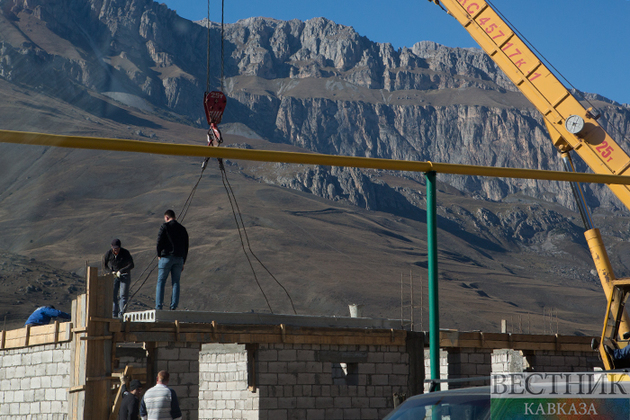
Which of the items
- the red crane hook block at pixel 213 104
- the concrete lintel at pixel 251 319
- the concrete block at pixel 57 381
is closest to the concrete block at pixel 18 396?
the concrete block at pixel 57 381

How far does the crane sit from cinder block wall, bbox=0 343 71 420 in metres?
8.52

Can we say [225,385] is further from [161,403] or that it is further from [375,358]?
[161,403]

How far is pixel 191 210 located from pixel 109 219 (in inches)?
442

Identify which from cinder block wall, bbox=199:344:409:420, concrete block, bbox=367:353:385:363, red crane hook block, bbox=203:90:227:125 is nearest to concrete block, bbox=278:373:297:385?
cinder block wall, bbox=199:344:409:420

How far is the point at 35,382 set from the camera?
11188mm

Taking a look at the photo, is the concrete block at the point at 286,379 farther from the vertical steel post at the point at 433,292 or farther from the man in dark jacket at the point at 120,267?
the vertical steel post at the point at 433,292

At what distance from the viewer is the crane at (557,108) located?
38.9ft

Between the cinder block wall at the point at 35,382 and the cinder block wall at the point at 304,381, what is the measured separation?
3016mm

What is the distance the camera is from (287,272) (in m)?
81.8

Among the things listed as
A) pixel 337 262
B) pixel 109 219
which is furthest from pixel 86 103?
pixel 337 262

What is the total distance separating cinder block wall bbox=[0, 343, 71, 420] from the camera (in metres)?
10.5

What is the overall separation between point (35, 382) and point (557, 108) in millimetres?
10244

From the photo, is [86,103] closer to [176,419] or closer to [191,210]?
[191,210]

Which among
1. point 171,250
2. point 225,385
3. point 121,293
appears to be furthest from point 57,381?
point 225,385
